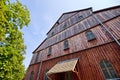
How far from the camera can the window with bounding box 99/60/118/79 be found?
7520 mm

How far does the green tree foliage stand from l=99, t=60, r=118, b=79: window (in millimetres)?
7570

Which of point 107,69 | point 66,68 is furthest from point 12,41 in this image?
point 107,69

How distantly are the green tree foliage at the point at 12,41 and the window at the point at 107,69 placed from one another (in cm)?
757

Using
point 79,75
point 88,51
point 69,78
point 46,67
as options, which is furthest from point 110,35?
point 46,67

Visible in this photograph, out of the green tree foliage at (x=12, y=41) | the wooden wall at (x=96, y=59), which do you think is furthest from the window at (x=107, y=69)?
the green tree foliage at (x=12, y=41)

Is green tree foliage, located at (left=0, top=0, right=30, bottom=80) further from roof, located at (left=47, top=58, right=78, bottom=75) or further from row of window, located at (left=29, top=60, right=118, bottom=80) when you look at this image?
row of window, located at (left=29, top=60, right=118, bottom=80)

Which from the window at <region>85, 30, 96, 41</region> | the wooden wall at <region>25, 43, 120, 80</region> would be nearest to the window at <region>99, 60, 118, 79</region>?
Answer: the wooden wall at <region>25, 43, 120, 80</region>

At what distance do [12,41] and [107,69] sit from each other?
29.3 feet

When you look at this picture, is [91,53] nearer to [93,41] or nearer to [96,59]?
[96,59]

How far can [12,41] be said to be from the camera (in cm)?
970

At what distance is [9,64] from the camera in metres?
8.30

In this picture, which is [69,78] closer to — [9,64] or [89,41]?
[89,41]

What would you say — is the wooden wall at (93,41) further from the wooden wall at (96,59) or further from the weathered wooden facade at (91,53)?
the wooden wall at (96,59)

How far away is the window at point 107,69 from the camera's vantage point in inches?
296
